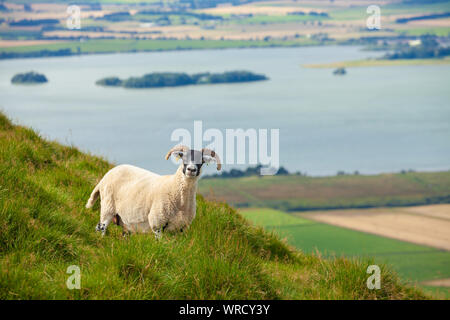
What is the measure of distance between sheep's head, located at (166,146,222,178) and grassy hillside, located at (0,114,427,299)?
1.00 metres

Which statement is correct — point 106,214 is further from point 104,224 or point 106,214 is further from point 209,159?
point 209,159

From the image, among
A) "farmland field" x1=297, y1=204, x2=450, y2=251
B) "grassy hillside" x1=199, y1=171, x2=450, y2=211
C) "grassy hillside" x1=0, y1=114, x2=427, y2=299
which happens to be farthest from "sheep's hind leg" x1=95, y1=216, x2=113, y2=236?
"grassy hillside" x1=199, y1=171, x2=450, y2=211

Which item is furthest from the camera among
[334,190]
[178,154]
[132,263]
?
[334,190]

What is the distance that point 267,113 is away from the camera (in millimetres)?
166500

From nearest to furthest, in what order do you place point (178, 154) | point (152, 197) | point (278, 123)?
point (178, 154), point (152, 197), point (278, 123)

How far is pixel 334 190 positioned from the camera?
4751 inches

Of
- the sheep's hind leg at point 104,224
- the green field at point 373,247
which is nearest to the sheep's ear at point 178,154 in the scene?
the sheep's hind leg at point 104,224

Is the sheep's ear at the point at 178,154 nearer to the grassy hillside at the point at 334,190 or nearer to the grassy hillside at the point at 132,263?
the grassy hillside at the point at 132,263

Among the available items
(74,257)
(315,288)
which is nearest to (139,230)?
(74,257)

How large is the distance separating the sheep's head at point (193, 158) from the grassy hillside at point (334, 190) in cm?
9257

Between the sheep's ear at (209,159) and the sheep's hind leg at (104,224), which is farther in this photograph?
the sheep's hind leg at (104,224)

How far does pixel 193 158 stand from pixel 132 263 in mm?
1495

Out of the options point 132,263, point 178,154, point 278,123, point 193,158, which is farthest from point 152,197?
point 278,123

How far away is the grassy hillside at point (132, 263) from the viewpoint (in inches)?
248
